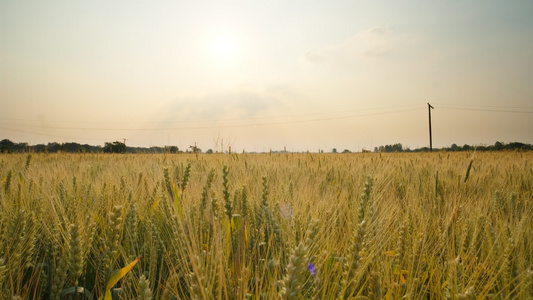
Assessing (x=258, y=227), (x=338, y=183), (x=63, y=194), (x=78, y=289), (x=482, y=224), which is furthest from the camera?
(x=338, y=183)

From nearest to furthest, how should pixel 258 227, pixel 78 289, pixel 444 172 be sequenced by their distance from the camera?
pixel 78 289 → pixel 258 227 → pixel 444 172

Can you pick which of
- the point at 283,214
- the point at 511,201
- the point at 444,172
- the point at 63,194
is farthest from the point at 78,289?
the point at 444,172

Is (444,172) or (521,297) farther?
(444,172)

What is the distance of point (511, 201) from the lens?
1928 millimetres

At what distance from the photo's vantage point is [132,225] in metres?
1.24

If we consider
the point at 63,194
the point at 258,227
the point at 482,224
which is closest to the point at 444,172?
the point at 482,224

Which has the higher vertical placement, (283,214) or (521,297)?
(283,214)

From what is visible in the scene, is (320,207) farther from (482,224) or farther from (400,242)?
(482,224)

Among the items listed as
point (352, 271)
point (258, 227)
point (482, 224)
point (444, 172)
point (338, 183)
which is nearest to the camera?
point (352, 271)

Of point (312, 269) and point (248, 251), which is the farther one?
point (248, 251)

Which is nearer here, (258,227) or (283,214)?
(283,214)

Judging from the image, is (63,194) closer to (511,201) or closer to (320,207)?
(320,207)

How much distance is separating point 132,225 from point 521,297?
1.32 meters

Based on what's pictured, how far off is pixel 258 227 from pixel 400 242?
70cm
